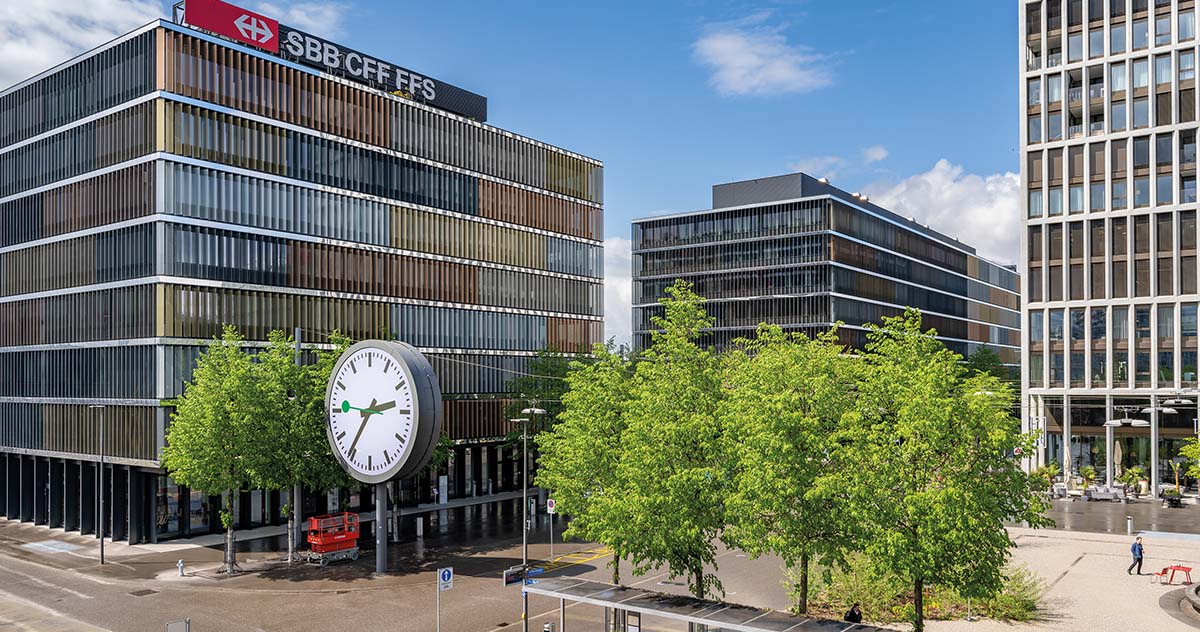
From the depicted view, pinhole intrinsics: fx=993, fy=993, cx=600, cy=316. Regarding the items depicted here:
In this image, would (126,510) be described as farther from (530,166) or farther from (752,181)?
(752,181)

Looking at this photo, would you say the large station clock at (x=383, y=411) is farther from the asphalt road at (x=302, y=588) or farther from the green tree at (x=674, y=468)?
the green tree at (x=674, y=468)

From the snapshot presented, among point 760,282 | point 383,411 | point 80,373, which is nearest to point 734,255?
point 760,282

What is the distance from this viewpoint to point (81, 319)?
66562 mm

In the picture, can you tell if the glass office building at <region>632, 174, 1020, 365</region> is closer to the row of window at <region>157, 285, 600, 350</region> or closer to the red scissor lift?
the row of window at <region>157, 285, 600, 350</region>

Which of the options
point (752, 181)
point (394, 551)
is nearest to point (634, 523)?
point (394, 551)

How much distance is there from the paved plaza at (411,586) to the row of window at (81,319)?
1319 centimetres

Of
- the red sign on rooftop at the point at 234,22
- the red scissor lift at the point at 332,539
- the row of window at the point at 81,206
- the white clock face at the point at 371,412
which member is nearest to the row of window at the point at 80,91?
the red sign on rooftop at the point at 234,22

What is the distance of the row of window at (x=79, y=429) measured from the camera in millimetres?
60344

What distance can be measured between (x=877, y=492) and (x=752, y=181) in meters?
115

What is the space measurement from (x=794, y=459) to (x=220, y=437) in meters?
32.2

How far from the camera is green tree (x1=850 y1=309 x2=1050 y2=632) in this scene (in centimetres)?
2772

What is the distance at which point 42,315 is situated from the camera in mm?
70562

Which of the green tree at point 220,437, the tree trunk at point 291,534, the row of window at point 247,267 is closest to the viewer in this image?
the green tree at point 220,437

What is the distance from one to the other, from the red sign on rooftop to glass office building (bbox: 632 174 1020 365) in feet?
258
